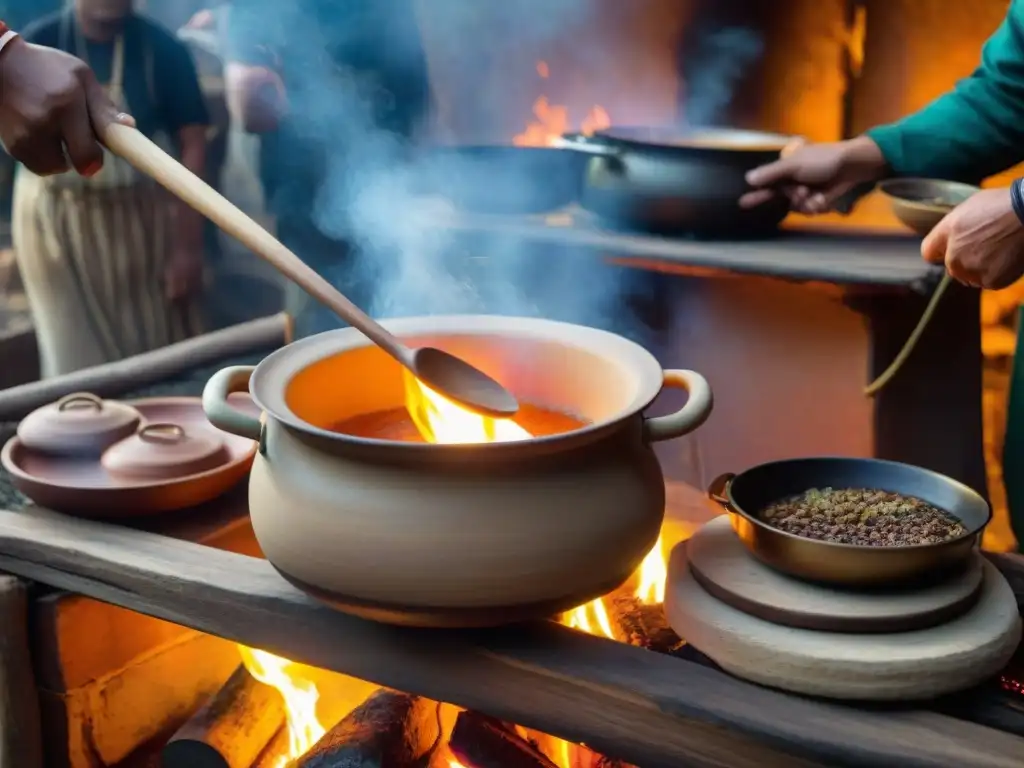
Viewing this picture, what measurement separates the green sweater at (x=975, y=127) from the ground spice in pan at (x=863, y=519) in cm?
108

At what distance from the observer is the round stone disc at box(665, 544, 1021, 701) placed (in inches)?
44.5

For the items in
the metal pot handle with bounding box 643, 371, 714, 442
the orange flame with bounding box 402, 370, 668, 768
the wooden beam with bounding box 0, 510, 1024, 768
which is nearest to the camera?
the wooden beam with bounding box 0, 510, 1024, 768

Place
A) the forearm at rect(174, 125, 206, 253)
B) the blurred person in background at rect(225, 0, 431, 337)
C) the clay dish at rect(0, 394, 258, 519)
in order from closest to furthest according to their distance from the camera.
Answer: the clay dish at rect(0, 394, 258, 519), the blurred person in background at rect(225, 0, 431, 337), the forearm at rect(174, 125, 206, 253)

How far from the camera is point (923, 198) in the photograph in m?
2.32

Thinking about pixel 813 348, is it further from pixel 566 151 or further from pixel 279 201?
pixel 279 201

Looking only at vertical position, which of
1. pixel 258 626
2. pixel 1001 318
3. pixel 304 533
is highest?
pixel 304 533

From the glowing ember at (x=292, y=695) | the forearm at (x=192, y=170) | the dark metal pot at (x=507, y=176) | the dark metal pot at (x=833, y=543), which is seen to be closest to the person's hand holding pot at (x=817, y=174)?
the dark metal pot at (x=507, y=176)

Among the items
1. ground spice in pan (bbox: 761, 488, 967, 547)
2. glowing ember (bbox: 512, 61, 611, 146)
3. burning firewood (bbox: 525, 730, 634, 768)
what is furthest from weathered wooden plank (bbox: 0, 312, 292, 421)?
ground spice in pan (bbox: 761, 488, 967, 547)

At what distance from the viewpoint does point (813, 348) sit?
240cm

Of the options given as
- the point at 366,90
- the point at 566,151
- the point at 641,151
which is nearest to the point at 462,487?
the point at 641,151

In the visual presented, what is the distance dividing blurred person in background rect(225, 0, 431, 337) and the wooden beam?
164 centimetres

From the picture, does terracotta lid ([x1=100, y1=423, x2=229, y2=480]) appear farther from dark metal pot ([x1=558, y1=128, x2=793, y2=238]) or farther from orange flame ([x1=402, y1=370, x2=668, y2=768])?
dark metal pot ([x1=558, y1=128, x2=793, y2=238])

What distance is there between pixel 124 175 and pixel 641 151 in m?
2.14

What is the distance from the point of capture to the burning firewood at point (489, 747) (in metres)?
1.51
